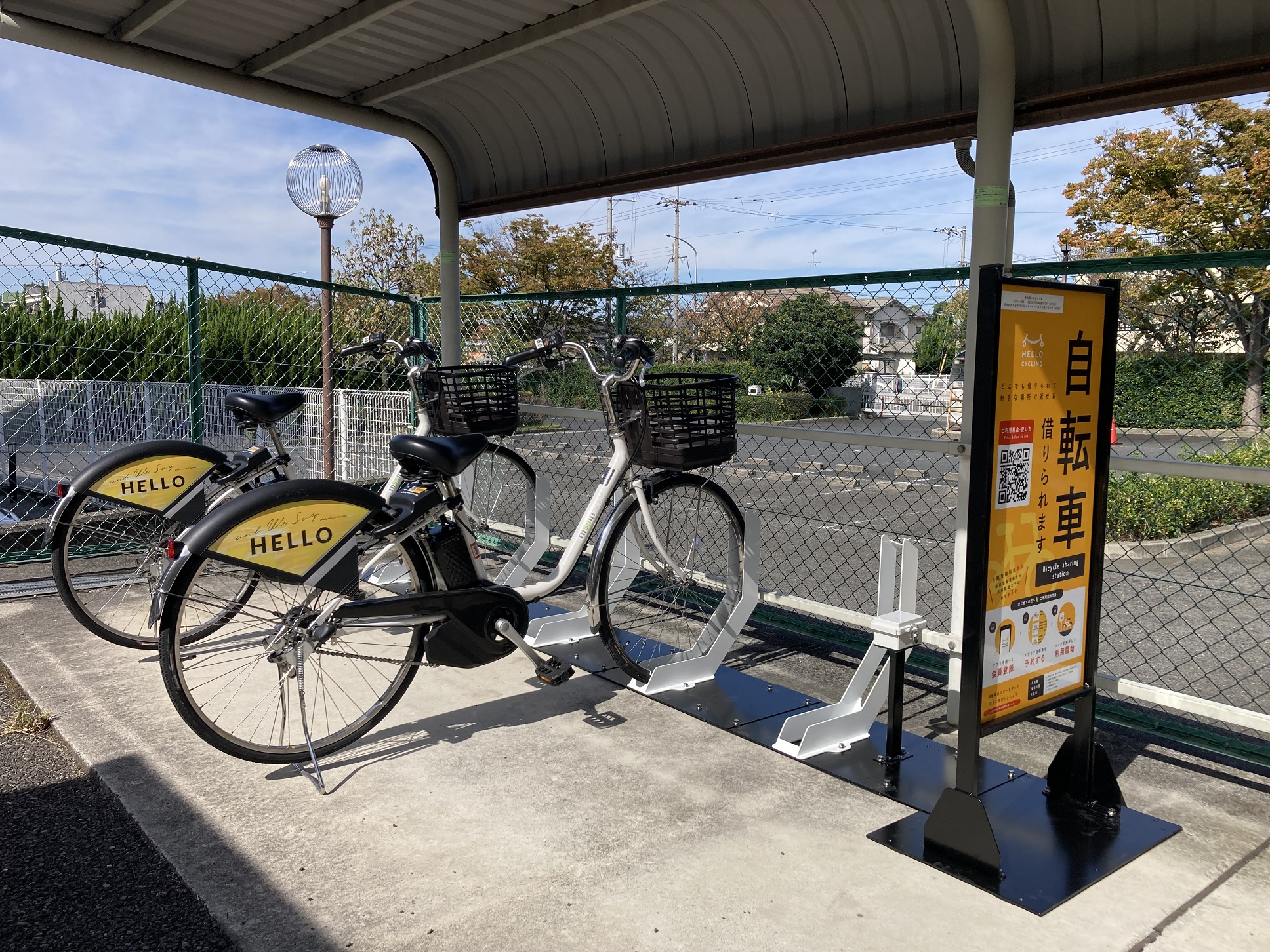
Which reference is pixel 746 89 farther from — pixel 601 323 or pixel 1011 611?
pixel 1011 611

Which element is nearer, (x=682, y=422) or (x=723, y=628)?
(x=682, y=422)

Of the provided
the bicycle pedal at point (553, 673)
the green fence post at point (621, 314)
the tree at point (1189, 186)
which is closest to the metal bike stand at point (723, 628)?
the bicycle pedal at point (553, 673)

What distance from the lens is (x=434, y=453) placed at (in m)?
3.04

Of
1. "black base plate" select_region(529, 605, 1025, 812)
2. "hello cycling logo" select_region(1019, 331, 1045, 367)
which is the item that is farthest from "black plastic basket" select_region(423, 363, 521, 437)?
"hello cycling logo" select_region(1019, 331, 1045, 367)

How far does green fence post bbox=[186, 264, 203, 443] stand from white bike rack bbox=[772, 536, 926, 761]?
389 centimetres

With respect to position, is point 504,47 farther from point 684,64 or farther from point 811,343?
point 811,343

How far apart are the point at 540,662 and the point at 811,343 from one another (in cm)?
189

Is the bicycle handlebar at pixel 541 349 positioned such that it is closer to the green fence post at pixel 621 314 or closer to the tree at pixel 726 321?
the tree at pixel 726 321

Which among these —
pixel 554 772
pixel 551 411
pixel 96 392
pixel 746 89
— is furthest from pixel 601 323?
pixel 96 392

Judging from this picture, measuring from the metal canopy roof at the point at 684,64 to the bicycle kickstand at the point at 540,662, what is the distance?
8.28 feet

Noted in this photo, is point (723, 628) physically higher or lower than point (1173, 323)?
lower

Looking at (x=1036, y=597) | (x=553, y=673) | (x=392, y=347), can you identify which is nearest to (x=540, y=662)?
→ (x=553, y=673)

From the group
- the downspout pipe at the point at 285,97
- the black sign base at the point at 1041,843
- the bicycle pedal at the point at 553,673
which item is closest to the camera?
the black sign base at the point at 1041,843

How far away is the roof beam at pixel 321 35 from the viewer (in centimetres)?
394
